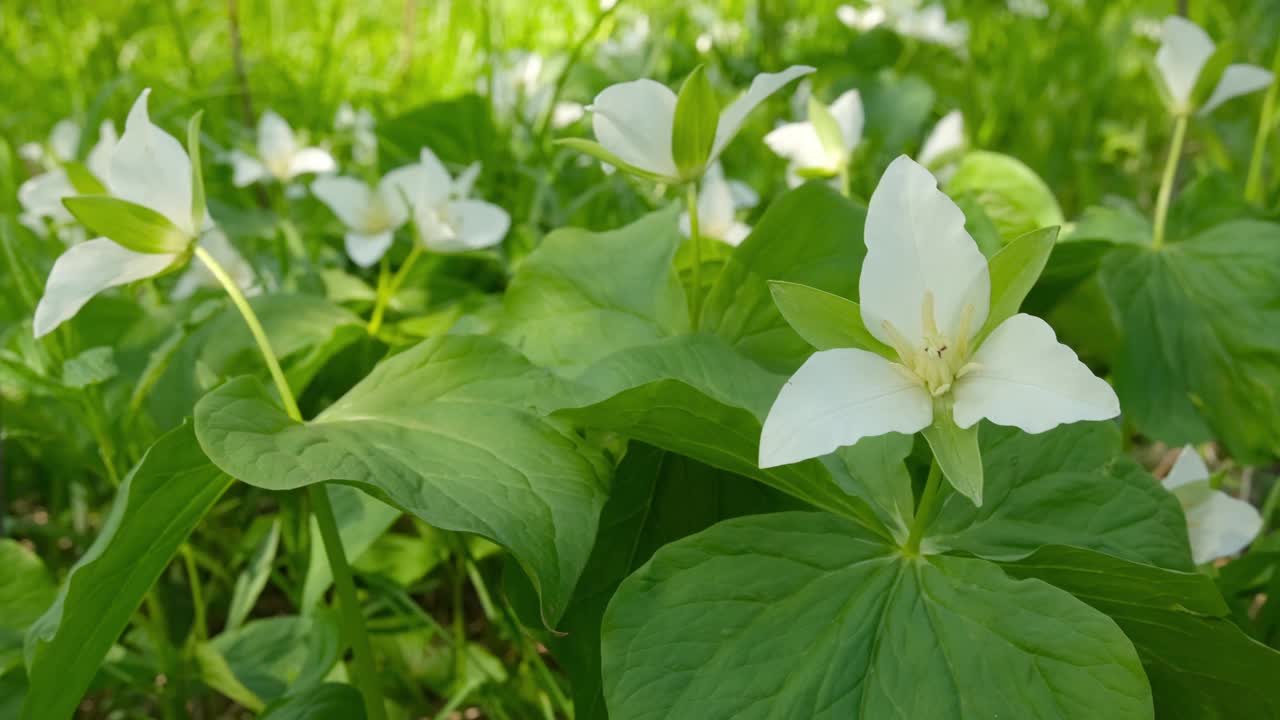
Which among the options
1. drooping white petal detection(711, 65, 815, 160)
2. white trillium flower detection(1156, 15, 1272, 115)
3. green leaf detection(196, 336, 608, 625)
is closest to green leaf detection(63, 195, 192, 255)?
green leaf detection(196, 336, 608, 625)

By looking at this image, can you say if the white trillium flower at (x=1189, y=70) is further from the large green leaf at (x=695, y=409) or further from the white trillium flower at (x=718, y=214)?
the large green leaf at (x=695, y=409)

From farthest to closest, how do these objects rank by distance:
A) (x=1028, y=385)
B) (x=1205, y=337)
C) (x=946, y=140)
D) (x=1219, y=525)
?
(x=946, y=140), (x=1205, y=337), (x=1219, y=525), (x=1028, y=385)

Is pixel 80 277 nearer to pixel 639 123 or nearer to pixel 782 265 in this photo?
pixel 639 123

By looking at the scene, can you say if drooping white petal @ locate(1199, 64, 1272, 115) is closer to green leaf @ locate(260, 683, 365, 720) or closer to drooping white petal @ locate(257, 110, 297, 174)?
green leaf @ locate(260, 683, 365, 720)

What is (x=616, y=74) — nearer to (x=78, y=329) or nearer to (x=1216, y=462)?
(x=78, y=329)

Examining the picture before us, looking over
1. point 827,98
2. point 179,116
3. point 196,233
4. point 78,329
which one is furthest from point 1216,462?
point 179,116

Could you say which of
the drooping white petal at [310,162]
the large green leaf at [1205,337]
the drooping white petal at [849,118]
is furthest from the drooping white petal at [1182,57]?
the drooping white petal at [310,162]

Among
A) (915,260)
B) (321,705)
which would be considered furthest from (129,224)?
(915,260)
